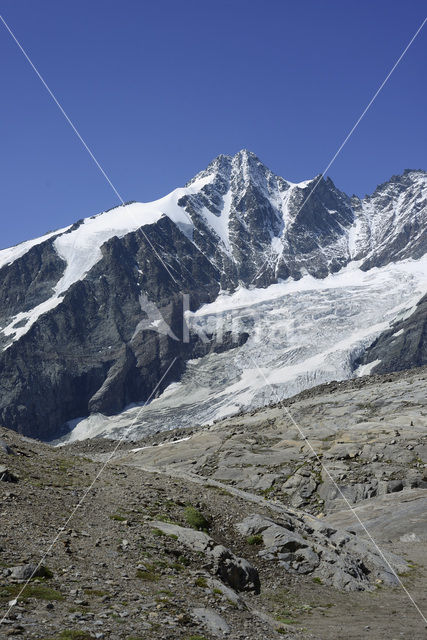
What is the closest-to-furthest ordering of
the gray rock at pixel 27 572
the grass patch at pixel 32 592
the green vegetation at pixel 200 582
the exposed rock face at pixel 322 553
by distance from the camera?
the grass patch at pixel 32 592, the gray rock at pixel 27 572, the green vegetation at pixel 200 582, the exposed rock face at pixel 322 553

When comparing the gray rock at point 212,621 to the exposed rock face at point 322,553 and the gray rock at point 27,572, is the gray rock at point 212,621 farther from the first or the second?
the exposed rock face at point 322,553

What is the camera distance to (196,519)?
27625 mm

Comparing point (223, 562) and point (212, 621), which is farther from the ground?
point (212, 621)

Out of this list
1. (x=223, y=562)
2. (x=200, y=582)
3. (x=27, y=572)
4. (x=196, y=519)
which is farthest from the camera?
(x=196, y=519)

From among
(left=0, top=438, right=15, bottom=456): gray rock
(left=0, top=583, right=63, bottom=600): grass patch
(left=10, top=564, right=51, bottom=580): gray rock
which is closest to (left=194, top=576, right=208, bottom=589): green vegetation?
(left=10, top=564, right=51, bottom=580): gray rock

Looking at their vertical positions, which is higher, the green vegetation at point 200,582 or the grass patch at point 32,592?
the grass patch at point 32,592

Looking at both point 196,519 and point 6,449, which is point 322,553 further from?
Result: point 6,449

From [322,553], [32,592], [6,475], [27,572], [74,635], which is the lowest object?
[322,553]

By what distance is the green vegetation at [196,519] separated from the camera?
27.2m

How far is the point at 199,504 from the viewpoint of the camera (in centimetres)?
2994

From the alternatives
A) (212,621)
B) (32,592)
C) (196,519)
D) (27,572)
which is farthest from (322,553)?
(32,592)

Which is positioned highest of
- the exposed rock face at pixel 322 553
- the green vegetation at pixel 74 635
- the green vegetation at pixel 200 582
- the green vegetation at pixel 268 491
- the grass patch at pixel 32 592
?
the grass patch at pixel 32 592

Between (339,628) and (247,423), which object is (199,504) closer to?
(339,628)

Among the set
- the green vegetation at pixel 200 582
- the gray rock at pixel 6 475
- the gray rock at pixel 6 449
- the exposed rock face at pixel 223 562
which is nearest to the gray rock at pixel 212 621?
the green vegetation at pixel 200 582
